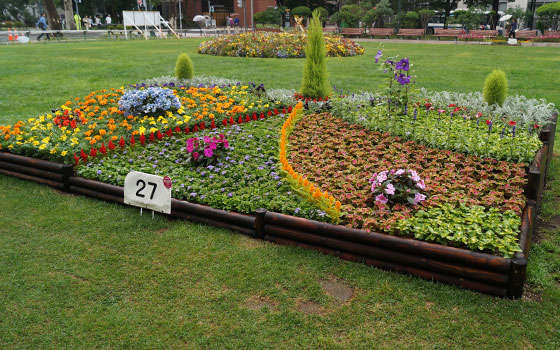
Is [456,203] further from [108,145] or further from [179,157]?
[108,145]

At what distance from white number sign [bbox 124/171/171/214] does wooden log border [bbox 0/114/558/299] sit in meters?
0.17

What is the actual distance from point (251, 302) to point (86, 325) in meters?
1.26

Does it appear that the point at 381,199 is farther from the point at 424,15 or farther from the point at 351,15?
the point at 351,15

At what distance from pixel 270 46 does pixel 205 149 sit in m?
15.1

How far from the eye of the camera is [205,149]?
5984 mm

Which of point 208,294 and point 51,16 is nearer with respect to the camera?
point 208,294

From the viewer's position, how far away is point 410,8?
→ 48906 mm

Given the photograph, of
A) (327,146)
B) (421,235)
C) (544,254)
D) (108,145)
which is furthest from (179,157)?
(544,254)

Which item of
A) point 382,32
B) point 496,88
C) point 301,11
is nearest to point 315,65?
point 496,88

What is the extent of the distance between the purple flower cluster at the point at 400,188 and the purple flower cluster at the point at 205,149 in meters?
2.29

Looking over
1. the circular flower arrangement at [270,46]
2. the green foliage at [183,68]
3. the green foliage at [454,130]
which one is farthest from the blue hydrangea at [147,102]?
the circular flower arrangement at [270,46]

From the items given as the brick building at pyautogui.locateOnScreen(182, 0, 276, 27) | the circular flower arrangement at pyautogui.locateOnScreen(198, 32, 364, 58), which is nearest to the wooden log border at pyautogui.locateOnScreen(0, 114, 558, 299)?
the circular flower arrangement at pyautogui.locateOnScreen(198, 32, 364, 58)

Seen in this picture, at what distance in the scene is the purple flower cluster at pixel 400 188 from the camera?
4.70 metres

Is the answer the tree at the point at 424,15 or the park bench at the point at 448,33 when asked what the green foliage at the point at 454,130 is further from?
the tree at the point at 424,15
